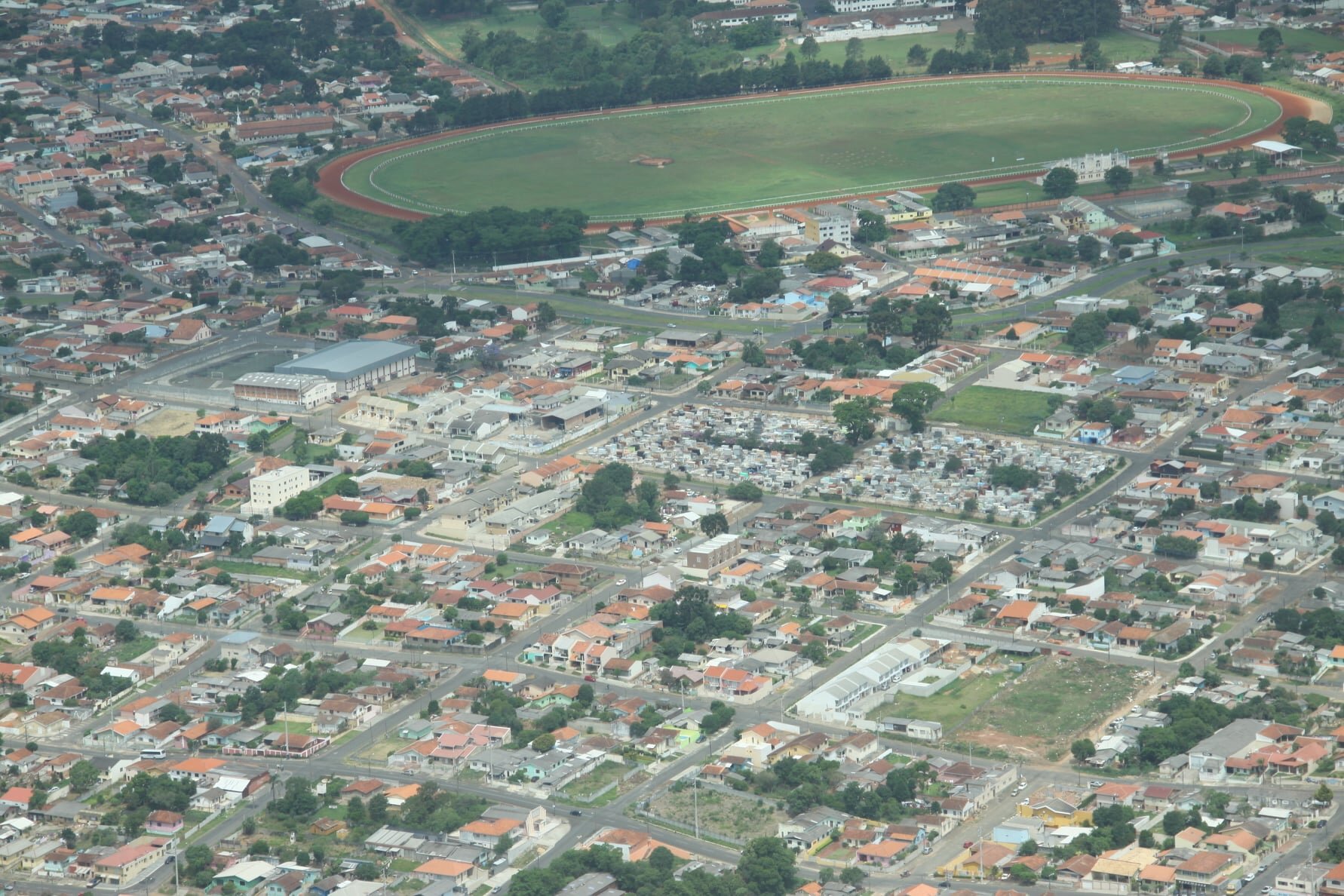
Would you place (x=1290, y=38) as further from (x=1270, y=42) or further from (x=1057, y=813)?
(x=1057, y=813)

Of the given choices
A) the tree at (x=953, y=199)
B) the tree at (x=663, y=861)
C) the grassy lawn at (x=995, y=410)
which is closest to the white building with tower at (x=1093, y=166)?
the tree at (x=953, y=199)

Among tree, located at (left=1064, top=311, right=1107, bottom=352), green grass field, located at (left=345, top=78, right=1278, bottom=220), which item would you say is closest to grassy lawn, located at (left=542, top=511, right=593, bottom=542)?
tree, located at (left=1064, top=311, right=1107, bottom=352)

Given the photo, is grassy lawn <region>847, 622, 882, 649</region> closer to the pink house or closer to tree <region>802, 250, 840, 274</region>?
the pink house

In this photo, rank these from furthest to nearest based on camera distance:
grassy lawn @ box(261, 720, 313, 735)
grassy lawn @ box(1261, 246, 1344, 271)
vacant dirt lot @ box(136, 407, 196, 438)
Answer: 1. grassy lawn @ box(1261, 246, 1344, 271)
2. vacant dirt lot @ box(136, 407, 196, 438)
3. grassy lawn @ box(261, 720, 313, 735)

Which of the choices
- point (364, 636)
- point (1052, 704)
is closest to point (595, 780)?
point (1052, 704)

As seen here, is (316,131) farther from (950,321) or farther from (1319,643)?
(1319,643)

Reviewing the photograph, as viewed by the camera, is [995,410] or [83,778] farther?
[995,410]
